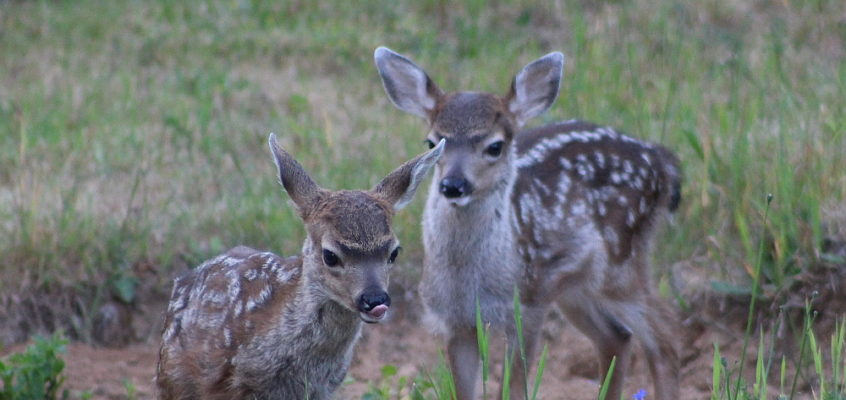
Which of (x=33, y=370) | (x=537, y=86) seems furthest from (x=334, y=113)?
(x=33, y=370)

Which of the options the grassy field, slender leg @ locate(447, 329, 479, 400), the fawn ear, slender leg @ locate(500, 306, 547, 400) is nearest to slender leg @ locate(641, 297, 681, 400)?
the grassy field

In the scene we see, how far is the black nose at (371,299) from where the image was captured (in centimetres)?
480

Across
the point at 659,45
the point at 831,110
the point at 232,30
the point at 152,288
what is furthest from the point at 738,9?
the point at 152,288

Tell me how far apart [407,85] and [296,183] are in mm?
1550

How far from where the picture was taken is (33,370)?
5.97 meters

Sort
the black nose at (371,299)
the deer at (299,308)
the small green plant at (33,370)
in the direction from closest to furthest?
the black nose at (371,299) → the deer at (299,308) → the small green plant at (33,370)

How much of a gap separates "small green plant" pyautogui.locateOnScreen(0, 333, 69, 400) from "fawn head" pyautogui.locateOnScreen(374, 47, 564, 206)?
1.85 meters

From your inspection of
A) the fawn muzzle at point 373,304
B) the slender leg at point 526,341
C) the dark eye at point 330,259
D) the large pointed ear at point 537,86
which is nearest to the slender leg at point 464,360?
the slender leg at point 526,341

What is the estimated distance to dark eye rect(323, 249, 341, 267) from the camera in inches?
198

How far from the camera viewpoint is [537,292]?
6449mm

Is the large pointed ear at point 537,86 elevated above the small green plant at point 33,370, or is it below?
above

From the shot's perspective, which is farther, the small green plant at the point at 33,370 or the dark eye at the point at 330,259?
the small green plant at the point at 33,370

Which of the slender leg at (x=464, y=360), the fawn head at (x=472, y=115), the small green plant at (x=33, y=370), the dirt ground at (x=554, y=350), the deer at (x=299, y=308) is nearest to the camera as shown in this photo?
the deer at (x=299, y=308)

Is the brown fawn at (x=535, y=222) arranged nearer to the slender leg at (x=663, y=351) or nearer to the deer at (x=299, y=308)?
the slender leg at (x=663, y=351)
